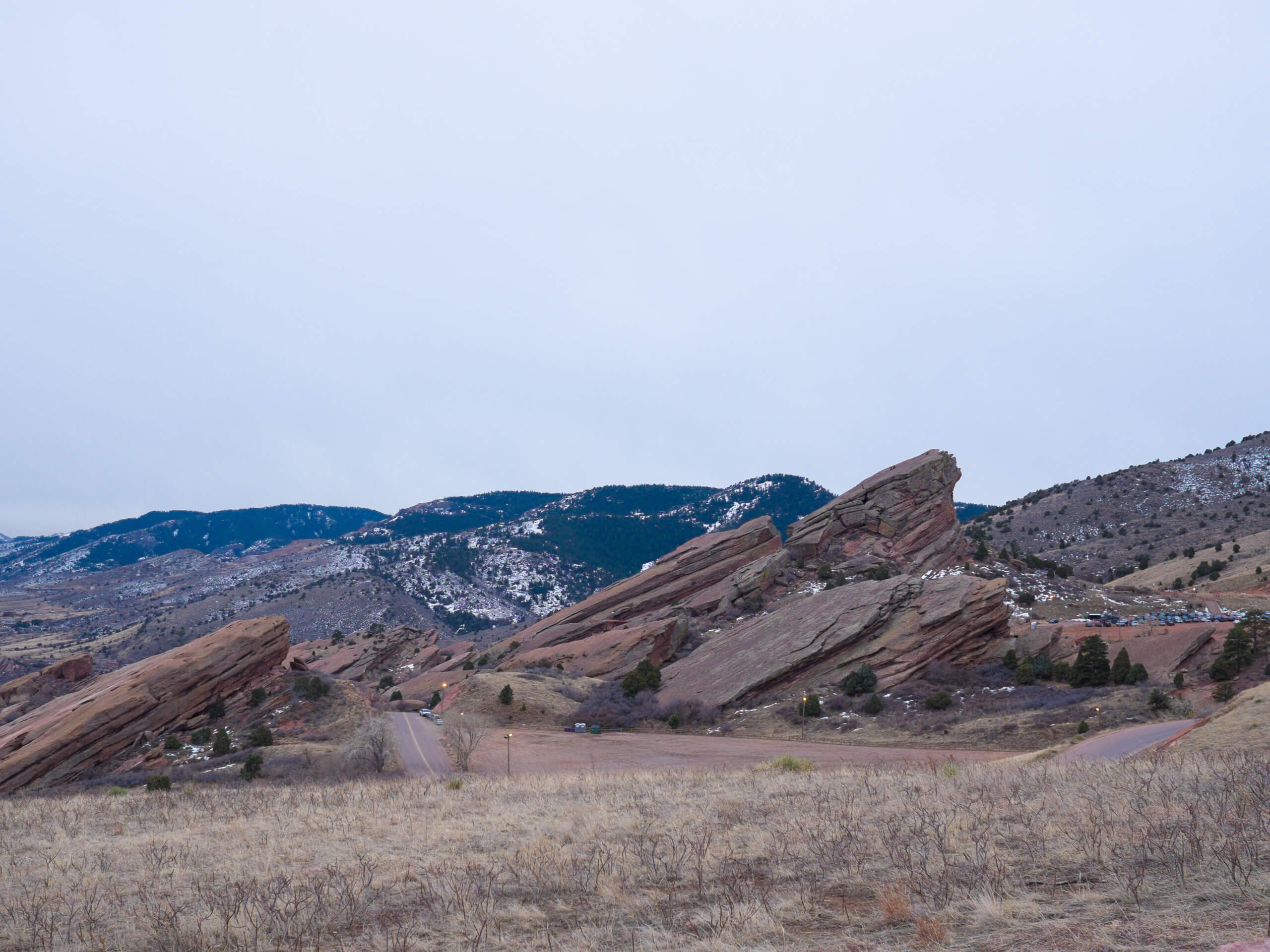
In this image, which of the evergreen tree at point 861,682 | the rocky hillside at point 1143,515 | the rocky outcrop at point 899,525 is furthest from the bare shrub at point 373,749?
the rocky hillside at point 1143,515

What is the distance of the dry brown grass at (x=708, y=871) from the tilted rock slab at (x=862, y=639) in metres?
21.4

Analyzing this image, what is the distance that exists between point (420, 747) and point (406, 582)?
95135 millimetres

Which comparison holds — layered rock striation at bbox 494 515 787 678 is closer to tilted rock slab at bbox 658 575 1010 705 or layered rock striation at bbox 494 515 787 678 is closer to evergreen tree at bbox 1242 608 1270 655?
tilted rock slab at bbox 658 575 1010 705

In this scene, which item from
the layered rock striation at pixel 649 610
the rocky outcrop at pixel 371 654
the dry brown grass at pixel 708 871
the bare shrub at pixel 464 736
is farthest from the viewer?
the rocky outcrop at pixel 371 654

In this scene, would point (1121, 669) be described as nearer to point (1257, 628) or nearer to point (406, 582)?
point (1257, 628)

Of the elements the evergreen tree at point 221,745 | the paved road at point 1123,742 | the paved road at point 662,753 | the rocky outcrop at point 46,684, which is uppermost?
the rocky outcrop at point 46,684

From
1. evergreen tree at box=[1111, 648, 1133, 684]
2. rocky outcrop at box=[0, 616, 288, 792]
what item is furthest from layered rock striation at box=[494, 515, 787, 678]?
evergreen tree at box=[1111, 648, 1133, 684]

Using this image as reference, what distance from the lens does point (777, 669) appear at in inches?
1489

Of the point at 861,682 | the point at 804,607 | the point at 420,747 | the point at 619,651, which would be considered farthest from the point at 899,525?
the point at 420,747

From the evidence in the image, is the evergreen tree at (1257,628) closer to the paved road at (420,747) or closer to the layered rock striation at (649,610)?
the layered rock striation at (649,610)

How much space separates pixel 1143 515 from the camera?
3263 inches

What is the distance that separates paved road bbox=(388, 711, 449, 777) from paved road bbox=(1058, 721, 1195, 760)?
20400mm

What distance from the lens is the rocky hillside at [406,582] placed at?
10794cm

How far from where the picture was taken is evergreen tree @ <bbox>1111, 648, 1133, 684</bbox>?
31.9 metres
